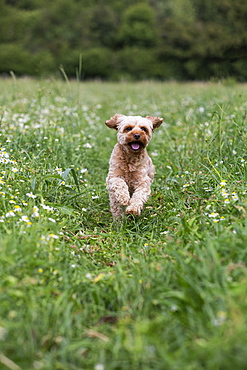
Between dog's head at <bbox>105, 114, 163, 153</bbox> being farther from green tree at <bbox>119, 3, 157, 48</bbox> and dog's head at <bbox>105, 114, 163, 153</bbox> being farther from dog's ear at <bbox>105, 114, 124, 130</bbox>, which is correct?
green tree at <bbox>119, 3, 157, 48</bbox>

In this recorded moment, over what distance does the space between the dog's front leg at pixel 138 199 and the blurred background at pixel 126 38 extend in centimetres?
2401

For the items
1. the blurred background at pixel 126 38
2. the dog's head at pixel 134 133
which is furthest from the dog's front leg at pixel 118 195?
the blurred background at pixel 126 38

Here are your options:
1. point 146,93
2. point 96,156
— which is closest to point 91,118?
point 96,156

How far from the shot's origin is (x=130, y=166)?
3906 millimetres

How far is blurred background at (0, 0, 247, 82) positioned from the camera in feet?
90.8

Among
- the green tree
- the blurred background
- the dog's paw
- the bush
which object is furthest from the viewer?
the green tree

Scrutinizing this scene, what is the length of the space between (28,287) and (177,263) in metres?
0.88

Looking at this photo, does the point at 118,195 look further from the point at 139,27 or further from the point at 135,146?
the point at 139,27

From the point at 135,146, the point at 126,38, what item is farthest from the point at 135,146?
the point at 126,38

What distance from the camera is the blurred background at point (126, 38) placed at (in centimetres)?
2769

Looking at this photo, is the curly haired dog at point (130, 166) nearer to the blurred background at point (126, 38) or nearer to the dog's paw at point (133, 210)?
the dog's paw at point (133, 210)

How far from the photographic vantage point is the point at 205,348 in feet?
6.24

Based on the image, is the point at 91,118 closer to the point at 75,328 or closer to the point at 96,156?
the point at 96,156

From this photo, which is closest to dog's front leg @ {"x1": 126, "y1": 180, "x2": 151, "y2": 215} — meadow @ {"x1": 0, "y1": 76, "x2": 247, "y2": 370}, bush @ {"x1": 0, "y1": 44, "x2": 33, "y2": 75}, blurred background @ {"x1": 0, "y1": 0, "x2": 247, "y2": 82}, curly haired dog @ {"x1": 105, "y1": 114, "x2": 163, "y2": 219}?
curly haired dog @ {"x1": 105, "y1": 114, "x2": 163, "y2": 219}
